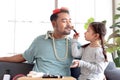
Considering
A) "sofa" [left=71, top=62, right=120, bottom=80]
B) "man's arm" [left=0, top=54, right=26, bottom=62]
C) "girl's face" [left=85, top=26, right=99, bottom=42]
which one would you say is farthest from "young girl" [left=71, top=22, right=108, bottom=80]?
"man's arm" [left=0, top=54, right=26, bottom=62]

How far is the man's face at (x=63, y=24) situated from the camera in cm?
202

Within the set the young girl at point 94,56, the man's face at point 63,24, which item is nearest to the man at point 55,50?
the man's face at point 63,24

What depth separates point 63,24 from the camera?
203 centimetres

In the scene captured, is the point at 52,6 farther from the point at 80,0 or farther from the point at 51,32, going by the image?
the point at 51,32

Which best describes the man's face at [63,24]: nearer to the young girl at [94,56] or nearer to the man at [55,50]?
the man at [55,50]

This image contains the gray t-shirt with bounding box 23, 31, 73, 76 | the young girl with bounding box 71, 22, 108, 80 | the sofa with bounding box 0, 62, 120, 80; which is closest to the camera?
the young girl with bounding box 71, 22, 108, 80

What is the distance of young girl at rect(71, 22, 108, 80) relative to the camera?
1.73 metres

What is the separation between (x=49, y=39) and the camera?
82.6 inches

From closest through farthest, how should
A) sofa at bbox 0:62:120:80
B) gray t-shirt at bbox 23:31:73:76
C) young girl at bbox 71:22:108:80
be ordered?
young girl at bbox 71:22:108:80 < gray t-shirt at bbox 23:31:73:76 < sofa at bbox 0:62:120:80

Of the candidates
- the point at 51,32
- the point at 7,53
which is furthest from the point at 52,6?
the point at 51,32

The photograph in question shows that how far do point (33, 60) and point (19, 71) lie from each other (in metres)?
0.17

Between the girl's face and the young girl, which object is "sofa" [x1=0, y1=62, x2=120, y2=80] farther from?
the girl's face

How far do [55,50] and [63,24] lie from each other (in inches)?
9.5

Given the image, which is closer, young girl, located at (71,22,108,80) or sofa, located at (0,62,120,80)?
young girl, located at (71,22,108,80)
